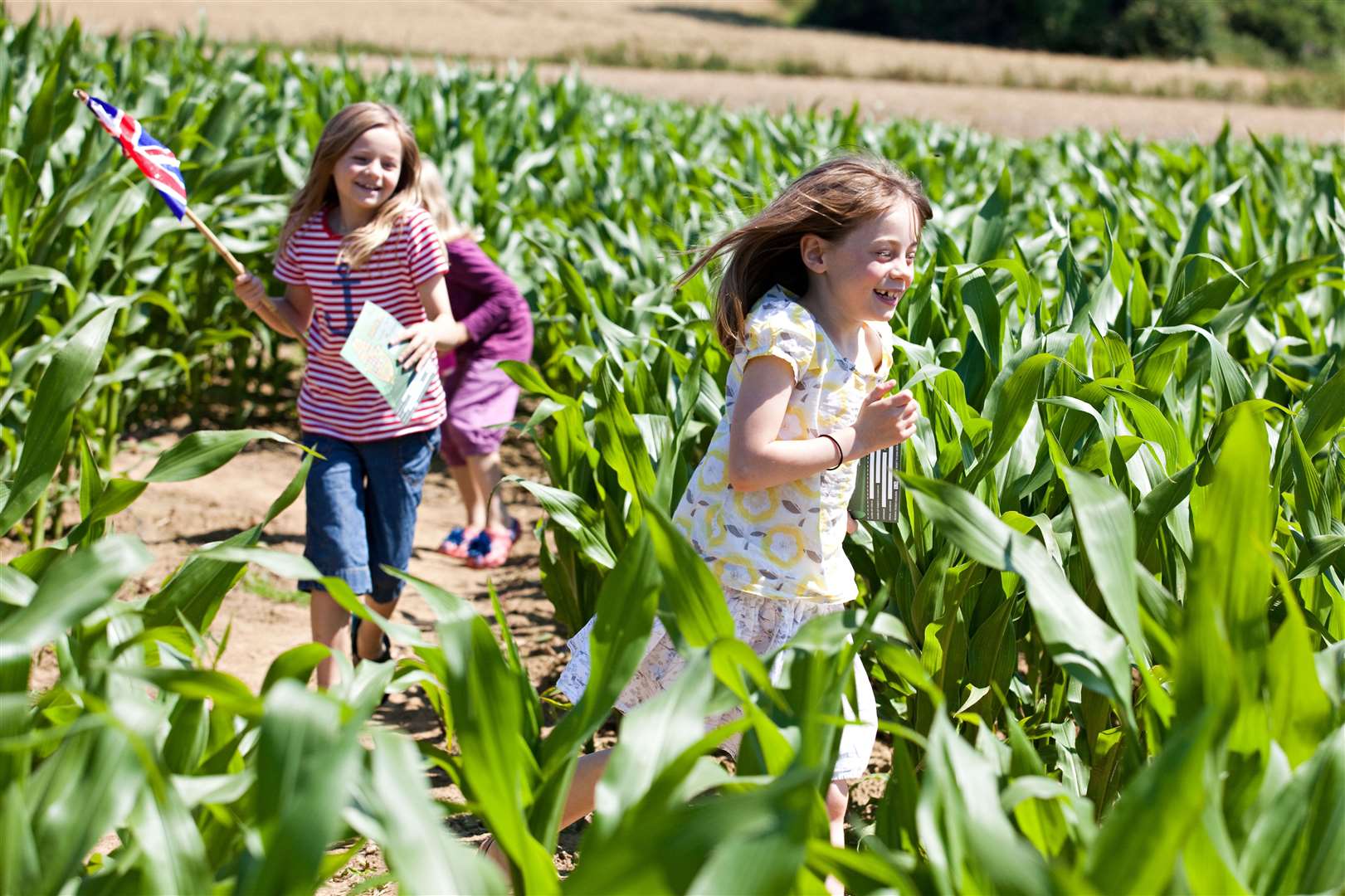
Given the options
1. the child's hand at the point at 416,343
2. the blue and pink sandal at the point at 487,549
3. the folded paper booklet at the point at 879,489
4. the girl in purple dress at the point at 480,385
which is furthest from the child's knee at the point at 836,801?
the blue and pink sandal at the point at 487,549

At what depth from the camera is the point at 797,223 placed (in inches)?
87.5

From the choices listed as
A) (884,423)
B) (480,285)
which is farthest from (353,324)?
(884,423)

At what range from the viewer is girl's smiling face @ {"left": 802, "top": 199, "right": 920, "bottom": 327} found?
2166 millimetres

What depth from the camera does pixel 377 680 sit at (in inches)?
61.3

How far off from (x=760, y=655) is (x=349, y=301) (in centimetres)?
139

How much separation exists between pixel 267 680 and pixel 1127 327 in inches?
86.7

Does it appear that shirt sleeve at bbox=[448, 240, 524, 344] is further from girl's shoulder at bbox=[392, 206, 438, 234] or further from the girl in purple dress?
girl's shoulder at bbox=[392, 206, 438, 234]

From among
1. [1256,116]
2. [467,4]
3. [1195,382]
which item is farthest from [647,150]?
[467,4]

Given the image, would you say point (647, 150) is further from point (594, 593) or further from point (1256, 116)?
point (1256, 116)

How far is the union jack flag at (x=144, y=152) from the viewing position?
2.86 m

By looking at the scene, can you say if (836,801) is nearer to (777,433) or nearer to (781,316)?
(777,433)

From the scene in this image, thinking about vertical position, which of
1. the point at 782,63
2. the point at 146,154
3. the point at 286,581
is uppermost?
the point at 782,63

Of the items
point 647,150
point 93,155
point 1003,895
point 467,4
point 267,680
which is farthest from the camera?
point 467,4

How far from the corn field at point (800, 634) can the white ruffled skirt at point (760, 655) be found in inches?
4.3
